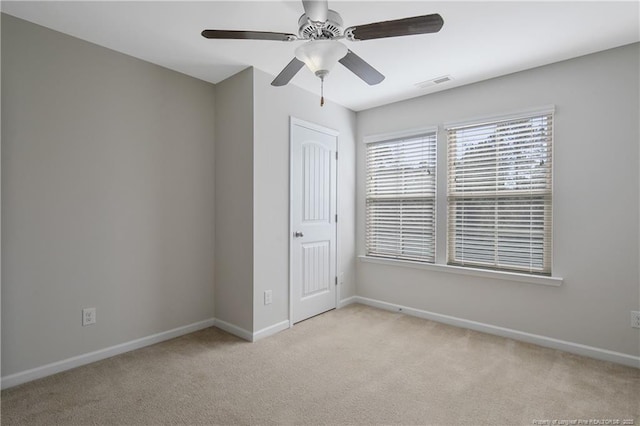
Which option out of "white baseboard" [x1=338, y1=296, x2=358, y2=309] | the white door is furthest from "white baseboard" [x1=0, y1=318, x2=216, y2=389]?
"white baseboard" [x1=338, y1=296, x2=358, y2=309]

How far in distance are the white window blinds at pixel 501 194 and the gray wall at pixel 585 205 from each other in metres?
0.11

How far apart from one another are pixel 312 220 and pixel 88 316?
83.9 inches

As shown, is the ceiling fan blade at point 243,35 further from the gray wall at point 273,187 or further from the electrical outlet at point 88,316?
the electrical outlet at point 88,316

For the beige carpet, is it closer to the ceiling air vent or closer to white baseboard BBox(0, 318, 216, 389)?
white baseboard BBox(0, 318, 216, 389)

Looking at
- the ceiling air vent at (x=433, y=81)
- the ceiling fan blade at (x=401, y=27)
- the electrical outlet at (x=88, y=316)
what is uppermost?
the ceiling air vent at (x=433, y=81)

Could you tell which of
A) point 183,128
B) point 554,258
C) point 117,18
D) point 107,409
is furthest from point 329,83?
point 107,409

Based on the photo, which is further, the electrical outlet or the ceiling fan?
the electrical outlet

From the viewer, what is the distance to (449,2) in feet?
6.68

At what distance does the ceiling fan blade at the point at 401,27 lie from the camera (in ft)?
Answer: 5.12

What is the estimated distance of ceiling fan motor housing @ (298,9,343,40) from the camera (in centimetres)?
175

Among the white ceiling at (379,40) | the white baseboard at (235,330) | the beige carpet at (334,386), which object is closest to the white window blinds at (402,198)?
the white ceiling at (379,40)

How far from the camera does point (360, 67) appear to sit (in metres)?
2.09

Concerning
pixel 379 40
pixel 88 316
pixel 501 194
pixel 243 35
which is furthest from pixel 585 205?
pixel 88 316

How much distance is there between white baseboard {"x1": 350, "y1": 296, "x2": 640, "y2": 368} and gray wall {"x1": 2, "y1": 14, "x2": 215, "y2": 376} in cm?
214
